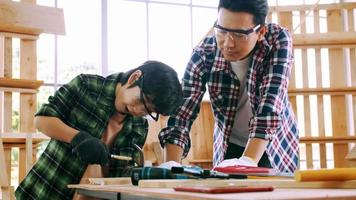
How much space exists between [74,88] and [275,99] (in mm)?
777

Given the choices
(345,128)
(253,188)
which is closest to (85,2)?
(345,128)

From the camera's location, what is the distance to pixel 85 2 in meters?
5.65

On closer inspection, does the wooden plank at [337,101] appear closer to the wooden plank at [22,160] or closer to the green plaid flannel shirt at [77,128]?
the wooden plank at [22,160]

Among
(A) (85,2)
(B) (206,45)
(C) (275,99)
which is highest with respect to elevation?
(A) (85,2)

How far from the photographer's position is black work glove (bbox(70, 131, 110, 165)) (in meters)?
1.79

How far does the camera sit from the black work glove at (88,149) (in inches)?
70.5

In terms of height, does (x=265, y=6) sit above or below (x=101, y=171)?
above

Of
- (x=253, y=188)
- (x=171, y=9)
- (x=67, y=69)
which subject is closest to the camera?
(x=253, y=188)

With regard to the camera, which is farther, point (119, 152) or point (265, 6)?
point (119, 152)

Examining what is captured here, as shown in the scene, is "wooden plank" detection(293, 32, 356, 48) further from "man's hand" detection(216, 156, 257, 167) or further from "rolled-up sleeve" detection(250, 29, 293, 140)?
"man's hand" detection(216, 156, 257, 167)

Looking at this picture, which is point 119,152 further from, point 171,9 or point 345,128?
point 171,9

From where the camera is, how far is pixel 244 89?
2.04 metres

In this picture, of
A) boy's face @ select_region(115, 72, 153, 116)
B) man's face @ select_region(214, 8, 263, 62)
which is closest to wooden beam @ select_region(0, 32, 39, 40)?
boy's face @ select_region(115, 72, 153, 116)

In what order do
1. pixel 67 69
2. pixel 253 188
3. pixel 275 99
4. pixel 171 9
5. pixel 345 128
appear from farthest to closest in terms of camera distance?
pixel 171 9 → pixel 67 69 → pixel 345 128 → pixel 275 99 → pixel 253 188
